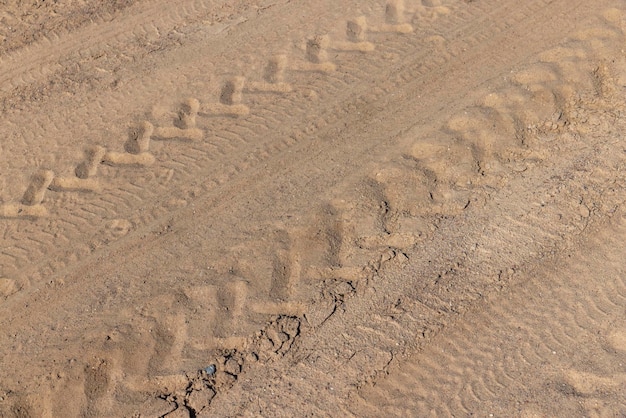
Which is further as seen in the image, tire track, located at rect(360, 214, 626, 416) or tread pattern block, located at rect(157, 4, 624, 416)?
tread pattern block, located at rect(157, 4, 624, 416)

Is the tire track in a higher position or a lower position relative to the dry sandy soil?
lower

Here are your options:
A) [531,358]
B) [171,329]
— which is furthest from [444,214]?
[171,329]

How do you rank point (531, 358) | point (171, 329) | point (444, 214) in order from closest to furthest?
1. point (531, 358)
2. point (171, 329)
3. point (444, 214)

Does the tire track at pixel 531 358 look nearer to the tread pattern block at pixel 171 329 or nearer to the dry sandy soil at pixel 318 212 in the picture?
the dry sandy soil at pixel 318 212

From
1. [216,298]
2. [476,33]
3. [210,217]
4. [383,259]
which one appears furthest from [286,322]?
[476,33]

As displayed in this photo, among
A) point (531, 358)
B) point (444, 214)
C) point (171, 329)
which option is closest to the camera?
point (531, 358)

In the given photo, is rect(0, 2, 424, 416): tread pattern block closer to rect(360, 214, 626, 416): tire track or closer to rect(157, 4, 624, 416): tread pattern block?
rect(157, 4, 624, 416): tread pattern block

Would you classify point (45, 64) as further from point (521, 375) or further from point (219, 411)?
point (521, 375)

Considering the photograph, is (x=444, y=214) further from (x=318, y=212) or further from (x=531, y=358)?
(x=531, y=358)

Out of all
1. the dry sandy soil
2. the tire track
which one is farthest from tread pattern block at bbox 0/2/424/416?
the tire track
